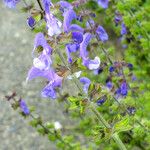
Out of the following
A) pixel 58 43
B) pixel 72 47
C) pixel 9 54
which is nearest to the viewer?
pixel 58 43

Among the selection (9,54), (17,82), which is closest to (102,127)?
(17,82)

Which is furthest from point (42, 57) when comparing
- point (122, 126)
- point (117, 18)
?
point (117, 18)

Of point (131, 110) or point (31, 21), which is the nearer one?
point (31, 21)

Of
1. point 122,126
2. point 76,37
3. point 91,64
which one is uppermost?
point 76,37

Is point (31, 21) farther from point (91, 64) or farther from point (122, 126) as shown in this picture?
point (122, 126)

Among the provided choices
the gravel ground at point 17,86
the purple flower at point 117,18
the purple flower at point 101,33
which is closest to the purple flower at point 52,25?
the purple flower at point 101,33

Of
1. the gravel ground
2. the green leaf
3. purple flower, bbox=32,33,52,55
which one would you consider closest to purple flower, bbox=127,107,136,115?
the green leaf

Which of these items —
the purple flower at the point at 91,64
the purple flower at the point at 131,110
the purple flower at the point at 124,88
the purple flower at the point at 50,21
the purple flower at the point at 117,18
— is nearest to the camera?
the purple flower at the point at 50,21

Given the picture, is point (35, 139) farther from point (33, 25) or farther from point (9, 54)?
point (33, 25)

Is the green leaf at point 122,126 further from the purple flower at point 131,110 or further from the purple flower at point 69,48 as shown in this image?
the purple flower at point 131,110
